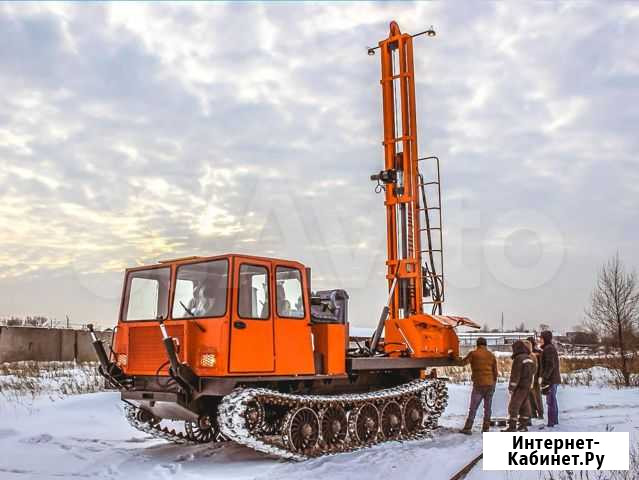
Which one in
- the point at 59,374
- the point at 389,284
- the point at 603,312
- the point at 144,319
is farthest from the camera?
the point at 603,312

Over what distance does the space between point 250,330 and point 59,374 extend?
671 inches

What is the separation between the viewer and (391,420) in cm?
1317

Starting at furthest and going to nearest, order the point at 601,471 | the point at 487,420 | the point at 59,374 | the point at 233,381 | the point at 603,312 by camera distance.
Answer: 1. the point at 603,312
2. the point at 59,374
3. the point at 487,420
4. the point at 233,381
5. the point at 601,471

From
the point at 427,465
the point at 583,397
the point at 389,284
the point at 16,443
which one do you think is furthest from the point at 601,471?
the point at 583,397

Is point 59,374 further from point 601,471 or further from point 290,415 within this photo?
point 601,471

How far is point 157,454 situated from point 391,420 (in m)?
4.15

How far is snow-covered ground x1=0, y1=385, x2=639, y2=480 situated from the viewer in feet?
32.1

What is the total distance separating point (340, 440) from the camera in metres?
11.8

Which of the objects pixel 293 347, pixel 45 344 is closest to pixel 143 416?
pixel 293 347

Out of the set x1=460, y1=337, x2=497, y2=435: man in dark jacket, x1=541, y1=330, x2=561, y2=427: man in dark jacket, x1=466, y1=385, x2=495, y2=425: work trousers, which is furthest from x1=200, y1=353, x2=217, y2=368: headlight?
x1=541, y1=330, x2=561, y2=427: man in dark jacket

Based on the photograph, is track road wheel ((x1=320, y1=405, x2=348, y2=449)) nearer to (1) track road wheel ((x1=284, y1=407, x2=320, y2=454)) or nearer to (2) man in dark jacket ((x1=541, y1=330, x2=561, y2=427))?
(1) track road wheel ((x1=284, y1=407, x2=320, y2=454))

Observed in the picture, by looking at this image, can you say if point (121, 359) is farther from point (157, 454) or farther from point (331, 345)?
point (331, 345)

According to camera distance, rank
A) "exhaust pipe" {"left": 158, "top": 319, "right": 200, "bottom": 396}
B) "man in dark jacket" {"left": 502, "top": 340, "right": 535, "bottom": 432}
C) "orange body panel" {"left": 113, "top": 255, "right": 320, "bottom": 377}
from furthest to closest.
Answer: "man in dark jacket" {"left": 502, "top": 340, "right": 535, "bottom": 432}
"orange body panel" {"left": 113, "top": 255, "right": 320, "bottom": 377}
"exhaust pipe" {"left": 158, "top": 319, "right": 200, "bottom": 396}

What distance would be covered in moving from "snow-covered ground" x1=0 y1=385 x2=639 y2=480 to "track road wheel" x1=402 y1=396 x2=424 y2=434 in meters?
0.39
